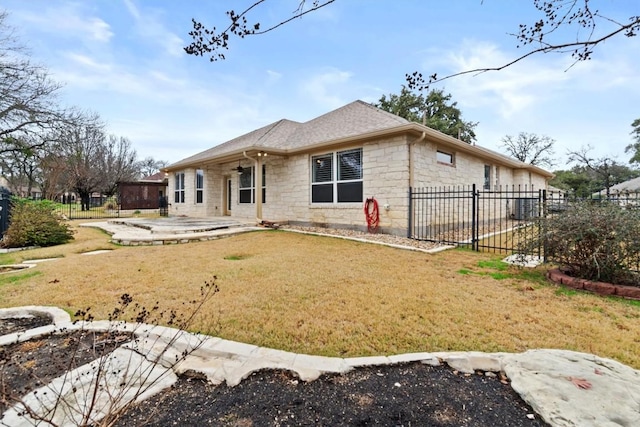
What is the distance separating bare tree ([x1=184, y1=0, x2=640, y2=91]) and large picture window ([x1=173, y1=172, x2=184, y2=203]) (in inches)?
615

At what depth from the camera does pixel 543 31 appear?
2.52m

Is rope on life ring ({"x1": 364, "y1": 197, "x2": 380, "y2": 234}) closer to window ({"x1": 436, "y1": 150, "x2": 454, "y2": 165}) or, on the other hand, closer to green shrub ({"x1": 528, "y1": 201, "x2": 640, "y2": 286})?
window ({"x1": 436, "y1": 150, "x2": 454, "y2": 165})

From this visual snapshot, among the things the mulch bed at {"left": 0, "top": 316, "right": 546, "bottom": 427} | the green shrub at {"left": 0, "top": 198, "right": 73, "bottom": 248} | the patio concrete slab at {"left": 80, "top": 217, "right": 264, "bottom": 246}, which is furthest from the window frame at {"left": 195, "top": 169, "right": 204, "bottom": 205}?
the mulch bed at {"left": 0, "top": 316, "right": 546, "bottom": 427}

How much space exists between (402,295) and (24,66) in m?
17.4

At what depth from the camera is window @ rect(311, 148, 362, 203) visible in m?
9.43

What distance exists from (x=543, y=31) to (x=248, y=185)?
11.9 meters

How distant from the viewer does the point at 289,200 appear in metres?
11.5

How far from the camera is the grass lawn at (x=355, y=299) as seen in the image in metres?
2.62

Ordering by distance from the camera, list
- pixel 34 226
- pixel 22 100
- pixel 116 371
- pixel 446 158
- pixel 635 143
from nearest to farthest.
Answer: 1. pixel 116 371
2. pixel 34 226
3. pixel 446 158
4. pixel 22 100
5. pixel 635 143

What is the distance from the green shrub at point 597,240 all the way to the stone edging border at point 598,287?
0.15 metres

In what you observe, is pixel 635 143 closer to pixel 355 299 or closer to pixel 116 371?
pixel 355 299

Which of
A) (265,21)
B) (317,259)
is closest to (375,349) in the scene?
(265,21)

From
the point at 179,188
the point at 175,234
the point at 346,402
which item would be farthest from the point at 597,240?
the point at 179,188

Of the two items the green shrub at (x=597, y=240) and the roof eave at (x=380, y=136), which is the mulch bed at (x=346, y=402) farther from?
the roof eave at (x=380, y=136)
